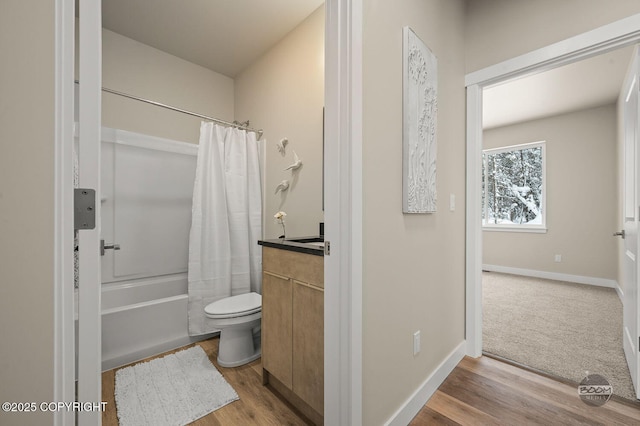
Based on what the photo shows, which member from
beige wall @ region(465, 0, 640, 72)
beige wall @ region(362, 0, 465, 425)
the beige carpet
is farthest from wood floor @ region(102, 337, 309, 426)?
beige wall @ region(465, 0, 640, 72)

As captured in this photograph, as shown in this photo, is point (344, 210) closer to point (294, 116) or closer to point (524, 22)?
point (294, 116)

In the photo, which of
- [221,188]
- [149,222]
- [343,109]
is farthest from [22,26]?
[149,222]

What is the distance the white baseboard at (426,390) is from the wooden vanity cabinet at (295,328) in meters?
0.39

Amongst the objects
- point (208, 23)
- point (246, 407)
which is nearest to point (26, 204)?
point (246, 407)

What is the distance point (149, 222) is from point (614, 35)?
362 centimetres

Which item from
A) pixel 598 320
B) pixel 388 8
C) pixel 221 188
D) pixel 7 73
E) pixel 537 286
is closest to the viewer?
pixel 7 73

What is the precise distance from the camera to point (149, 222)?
2.70m

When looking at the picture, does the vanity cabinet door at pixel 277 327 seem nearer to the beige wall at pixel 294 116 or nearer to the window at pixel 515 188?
the beige wall at pixel 294 116

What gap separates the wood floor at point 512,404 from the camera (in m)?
1.46

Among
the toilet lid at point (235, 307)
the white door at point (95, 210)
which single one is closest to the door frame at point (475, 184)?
the toilet lid at point (235, 307)

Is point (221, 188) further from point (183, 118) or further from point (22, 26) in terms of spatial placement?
point (22, 26)

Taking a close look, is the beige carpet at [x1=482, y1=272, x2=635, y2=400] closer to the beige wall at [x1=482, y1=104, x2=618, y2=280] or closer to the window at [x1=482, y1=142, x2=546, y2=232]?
the beige wall at [x1=482, y1=104, x2=618, y2=280]

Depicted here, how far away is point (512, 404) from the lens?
158cm

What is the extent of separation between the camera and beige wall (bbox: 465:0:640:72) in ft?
5.23
